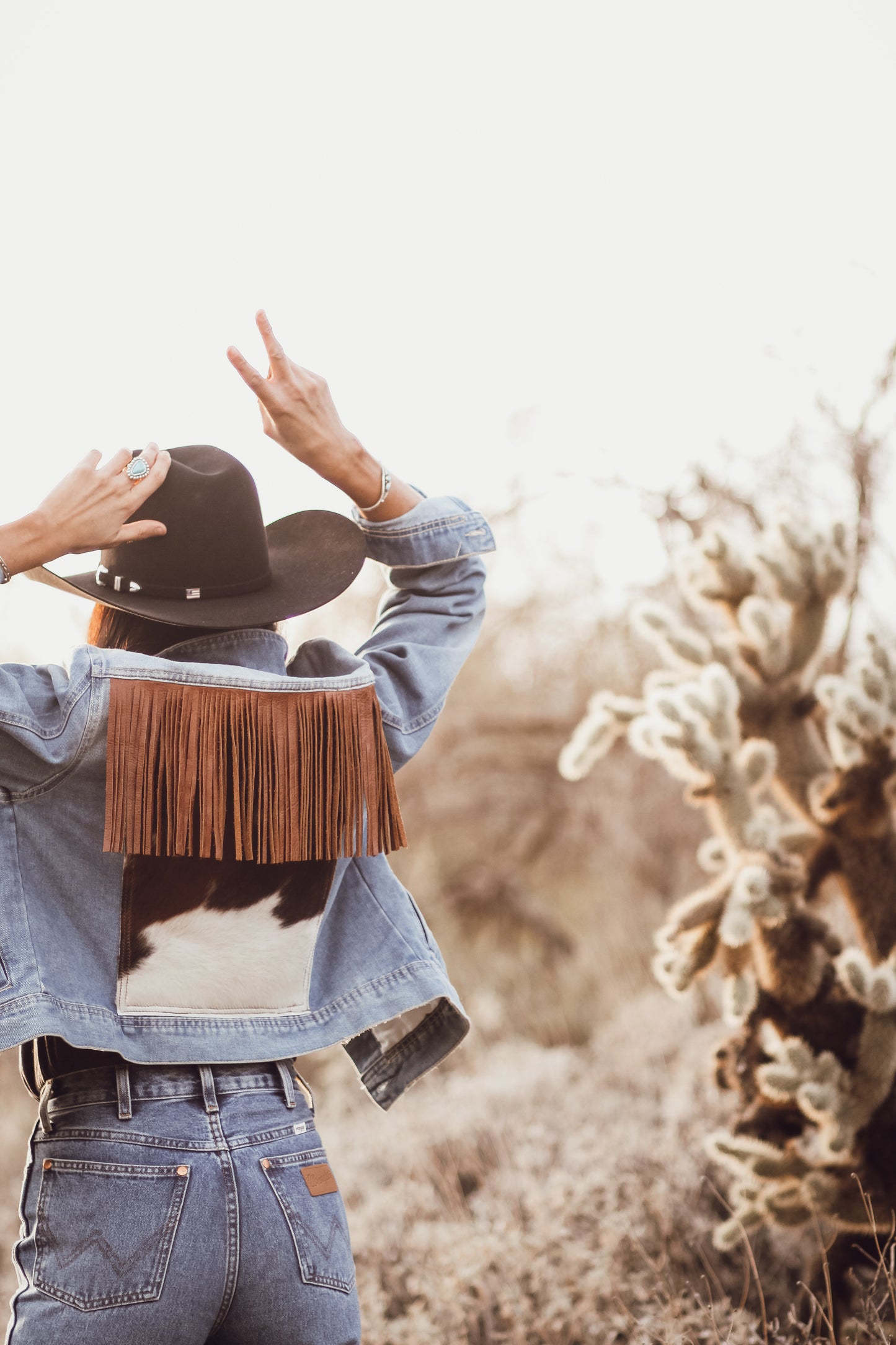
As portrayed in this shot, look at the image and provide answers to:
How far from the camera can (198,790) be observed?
181 centimetres

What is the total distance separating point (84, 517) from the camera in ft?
5.73

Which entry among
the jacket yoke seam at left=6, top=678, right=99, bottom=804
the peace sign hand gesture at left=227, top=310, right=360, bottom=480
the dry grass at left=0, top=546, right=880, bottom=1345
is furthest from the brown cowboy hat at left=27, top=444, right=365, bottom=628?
the dry grass at left=0, top=546, right=880, bottom=1345

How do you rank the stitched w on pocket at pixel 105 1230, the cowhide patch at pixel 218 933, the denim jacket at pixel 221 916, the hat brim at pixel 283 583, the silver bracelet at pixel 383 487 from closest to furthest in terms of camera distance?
1. the stitched w on pocket at pixel 105 1230
2. the denim jacket at pixel 221 916
3. the cowhide patch at pixel 218 933
4. the hat brim at pixel 283 583
5. the silver bracelet at pixel 383 487

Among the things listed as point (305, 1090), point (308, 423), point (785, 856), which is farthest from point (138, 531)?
point (785, 856)

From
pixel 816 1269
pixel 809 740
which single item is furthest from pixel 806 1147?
pixel 809 740

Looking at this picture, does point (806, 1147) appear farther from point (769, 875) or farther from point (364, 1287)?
point (364, 1287)

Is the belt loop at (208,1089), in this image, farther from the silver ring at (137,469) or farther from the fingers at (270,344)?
the fingers at (270,344)

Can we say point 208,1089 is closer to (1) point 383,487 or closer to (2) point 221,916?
(2) point 221,916

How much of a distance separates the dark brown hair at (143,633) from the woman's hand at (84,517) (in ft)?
0.64

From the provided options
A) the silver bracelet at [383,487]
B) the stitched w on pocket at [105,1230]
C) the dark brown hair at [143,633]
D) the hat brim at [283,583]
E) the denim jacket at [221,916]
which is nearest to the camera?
the stitched w on pocket at [105,1230]

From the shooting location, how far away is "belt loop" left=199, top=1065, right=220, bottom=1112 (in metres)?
1.73

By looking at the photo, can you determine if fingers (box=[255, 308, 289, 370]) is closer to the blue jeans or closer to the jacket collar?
the jacket collar

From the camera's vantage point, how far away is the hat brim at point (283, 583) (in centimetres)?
190

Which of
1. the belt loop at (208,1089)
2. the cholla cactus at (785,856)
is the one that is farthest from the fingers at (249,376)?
the cholla cactus at (785,856)
